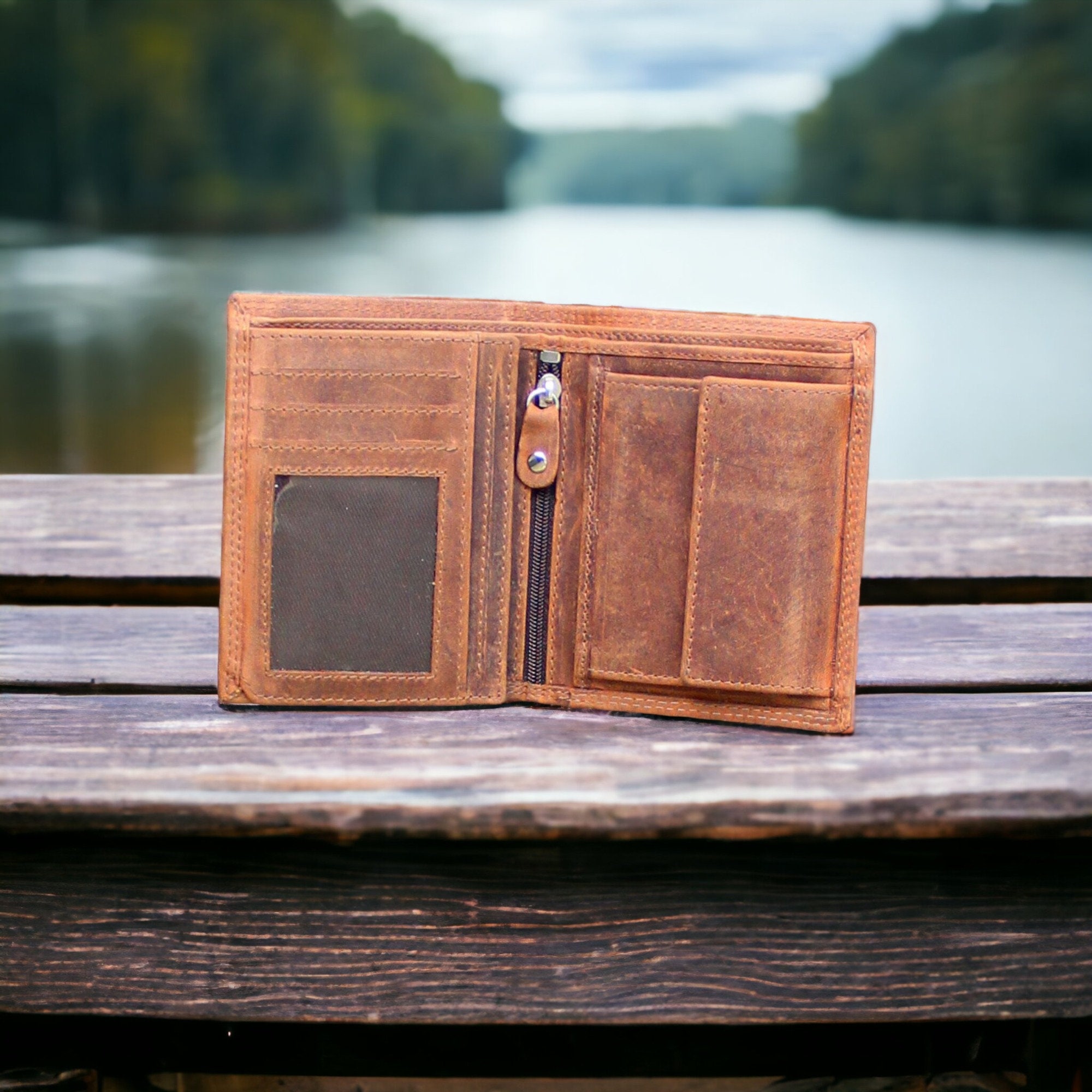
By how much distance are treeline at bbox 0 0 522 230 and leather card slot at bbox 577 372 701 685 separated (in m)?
1.01

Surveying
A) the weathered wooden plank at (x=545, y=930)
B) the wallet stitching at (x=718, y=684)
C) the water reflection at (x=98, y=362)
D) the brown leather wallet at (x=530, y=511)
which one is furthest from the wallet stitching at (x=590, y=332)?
the water reflection at (x=98, y=362)

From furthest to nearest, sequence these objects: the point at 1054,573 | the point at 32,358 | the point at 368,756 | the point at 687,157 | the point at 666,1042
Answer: the point at 32,358
the point at 687,157
the point at 1054,573
the point at 666,1042
the point at 368,756

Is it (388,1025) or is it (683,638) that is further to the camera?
(388,1025)

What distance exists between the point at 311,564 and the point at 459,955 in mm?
391

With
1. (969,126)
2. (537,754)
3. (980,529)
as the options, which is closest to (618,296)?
(969,126)

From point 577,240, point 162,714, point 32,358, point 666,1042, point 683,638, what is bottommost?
point 666,1042

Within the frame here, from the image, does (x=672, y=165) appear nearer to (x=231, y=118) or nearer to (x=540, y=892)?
(x=231, y=118)

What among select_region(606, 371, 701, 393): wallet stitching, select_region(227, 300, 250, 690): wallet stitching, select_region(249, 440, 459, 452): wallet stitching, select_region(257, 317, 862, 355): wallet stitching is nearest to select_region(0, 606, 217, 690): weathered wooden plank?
select_region(227, 300, 250, 690): wallet stitching

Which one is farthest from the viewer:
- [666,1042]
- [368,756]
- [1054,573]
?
[1054,573]

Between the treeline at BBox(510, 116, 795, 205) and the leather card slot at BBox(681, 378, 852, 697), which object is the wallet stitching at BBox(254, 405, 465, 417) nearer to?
the leather card slot at BBox(681, 378, 852, 697)

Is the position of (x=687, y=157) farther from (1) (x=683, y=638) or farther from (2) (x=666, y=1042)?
(2) (x=666, y=1042)

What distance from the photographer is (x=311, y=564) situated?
3.05 feet

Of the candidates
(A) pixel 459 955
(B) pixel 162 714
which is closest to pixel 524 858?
(A) pixel 459 955

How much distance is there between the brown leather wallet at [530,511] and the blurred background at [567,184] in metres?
0.88
